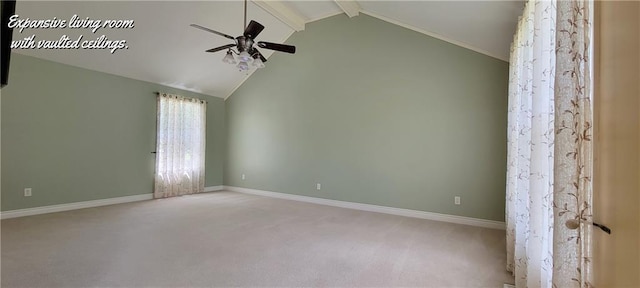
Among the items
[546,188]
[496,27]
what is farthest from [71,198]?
[496,27]

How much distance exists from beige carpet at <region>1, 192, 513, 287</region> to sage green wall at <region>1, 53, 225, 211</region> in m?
0.59

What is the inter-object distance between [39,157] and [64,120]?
0.67 m

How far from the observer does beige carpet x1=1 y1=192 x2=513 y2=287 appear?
7.70ft

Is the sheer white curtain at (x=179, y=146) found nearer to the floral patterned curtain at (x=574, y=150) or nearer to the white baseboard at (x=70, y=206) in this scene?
the white baseboard at (x=70, y=206)

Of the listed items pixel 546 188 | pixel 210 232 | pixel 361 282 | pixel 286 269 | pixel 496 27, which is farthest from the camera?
pixel 210 232

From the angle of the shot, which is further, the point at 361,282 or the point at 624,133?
the point at 361,282

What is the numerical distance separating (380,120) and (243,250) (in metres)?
3.11

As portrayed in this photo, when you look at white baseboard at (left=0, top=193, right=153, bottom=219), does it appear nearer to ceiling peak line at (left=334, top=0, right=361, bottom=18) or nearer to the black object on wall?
the black object on wall

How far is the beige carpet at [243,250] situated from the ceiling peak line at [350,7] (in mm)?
3492

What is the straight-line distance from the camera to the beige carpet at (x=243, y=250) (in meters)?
2.35

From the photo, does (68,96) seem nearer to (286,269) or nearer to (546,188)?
(286,269)

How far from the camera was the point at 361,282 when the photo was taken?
2320 millimetres

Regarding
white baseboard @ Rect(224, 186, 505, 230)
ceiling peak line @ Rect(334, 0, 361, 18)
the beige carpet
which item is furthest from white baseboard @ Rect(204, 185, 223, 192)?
ceiling peak line @ Rect(334, 0, 361, 18)

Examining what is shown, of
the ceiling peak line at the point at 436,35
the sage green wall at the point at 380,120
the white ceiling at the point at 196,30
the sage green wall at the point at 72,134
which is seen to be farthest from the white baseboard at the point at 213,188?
the ceiling peak line at the point at 436,35
